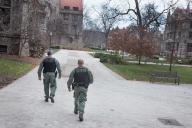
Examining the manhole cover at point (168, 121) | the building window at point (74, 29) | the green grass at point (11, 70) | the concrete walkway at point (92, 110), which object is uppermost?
the building window at point (74, 29)

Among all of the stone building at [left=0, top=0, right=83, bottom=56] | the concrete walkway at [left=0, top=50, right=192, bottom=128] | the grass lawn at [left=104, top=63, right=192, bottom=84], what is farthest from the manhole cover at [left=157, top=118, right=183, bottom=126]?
the stone building at [left=0, top=0, right=83, bottom=56]

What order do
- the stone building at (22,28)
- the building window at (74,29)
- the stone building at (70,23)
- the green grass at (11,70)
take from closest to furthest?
the green grass at (11,70) → the stone building at (22,28) → the stone building at (70,23) → the building window at (74,29)

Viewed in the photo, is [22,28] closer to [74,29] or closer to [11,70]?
[11,70]

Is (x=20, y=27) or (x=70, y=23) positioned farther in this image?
(x=70, y=23)

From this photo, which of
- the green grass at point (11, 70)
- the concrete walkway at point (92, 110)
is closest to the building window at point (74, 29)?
the green grass at point (11, 70)

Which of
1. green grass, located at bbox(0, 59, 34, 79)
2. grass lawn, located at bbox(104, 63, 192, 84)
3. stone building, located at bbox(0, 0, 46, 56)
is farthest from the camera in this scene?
stone building, located at bbox(0, 0, 46, 56)

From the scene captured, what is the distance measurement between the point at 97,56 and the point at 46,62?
2988 centimetres

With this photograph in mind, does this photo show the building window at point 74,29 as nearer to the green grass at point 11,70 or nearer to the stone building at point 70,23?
the stone building at point 70,23

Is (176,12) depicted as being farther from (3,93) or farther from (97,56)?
(3,93)

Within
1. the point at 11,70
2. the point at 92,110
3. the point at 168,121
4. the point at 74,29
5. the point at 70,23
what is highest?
the point at 70,23

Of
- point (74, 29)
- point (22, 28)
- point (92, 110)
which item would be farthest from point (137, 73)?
point (74, 29)

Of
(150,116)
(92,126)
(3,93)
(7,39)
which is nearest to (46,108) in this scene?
(92,126)

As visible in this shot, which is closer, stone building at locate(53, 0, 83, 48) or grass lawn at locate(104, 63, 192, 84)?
grass lawn at locate(104, 63, 192, 84)

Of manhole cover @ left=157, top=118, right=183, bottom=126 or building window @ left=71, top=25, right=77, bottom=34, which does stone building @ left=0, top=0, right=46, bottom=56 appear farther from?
building window @ left=71, top=25, right=77, bottom=34
